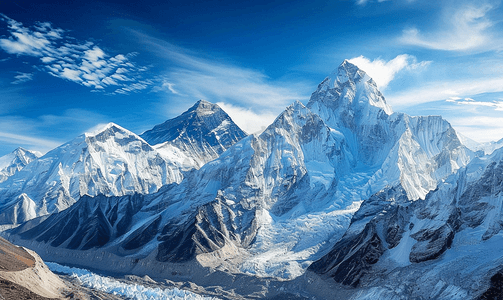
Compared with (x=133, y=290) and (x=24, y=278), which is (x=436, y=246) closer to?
(x=133, y=290)

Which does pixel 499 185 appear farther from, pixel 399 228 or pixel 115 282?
pixel 115 282

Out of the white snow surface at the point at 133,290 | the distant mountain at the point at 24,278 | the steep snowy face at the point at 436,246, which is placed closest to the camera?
the distant mountain at the point at 24,278

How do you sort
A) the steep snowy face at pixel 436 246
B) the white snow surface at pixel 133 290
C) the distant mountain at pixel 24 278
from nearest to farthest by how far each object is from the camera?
the distant mountain at pixel 24 278
the steep snowy face at pixel 436 246
the white snow surface at pixel 133 290

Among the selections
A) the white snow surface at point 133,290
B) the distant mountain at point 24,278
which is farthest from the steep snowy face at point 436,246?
the distant mountain at point 24,278

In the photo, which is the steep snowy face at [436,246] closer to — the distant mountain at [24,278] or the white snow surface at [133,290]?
the white snow surface at [133,290]

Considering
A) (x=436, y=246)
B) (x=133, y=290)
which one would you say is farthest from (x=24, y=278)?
(x=436, y=246)

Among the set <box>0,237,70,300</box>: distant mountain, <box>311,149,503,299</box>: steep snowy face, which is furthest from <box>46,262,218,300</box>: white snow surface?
<box>311,149,503,299</box>: steep snowy face

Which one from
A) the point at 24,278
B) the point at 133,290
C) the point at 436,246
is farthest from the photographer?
the point at 133,290

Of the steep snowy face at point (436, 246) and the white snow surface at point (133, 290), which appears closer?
the steep snowy face at point (436, 246)

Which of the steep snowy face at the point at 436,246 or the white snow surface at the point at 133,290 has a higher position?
the steep snowy face at the point at 436,246
